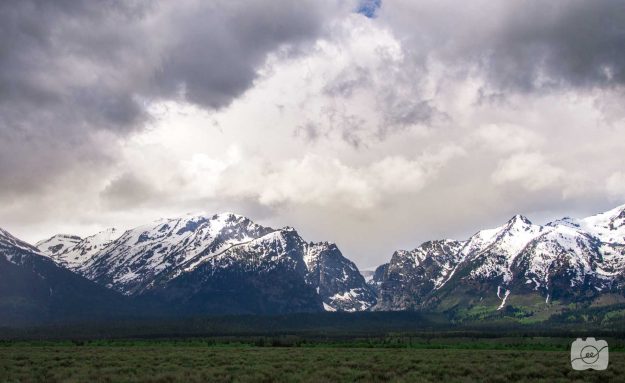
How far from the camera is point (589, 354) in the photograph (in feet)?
209

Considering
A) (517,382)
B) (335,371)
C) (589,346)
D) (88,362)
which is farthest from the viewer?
(88,362)

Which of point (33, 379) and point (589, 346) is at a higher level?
point (589, 346)

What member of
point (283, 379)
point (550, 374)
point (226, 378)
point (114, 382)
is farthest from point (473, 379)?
point (114, 382)

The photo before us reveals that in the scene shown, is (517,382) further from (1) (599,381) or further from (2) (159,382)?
(2) (159,382)

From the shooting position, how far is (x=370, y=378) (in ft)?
177

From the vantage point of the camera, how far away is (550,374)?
5500 centimetres

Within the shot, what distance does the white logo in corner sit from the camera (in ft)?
194

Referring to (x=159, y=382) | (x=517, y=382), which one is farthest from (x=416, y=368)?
(x=159, y=382)

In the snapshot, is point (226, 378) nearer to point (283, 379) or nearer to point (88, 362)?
point (283, 379)

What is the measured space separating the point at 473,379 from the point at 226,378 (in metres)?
22.5

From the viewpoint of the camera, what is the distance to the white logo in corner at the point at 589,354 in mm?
59281

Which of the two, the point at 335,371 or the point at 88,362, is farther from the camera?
the point at 88,362

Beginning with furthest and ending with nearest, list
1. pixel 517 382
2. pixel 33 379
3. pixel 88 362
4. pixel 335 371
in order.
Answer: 1. pixel 88 362
2. pixel 335 371
3. pixel 33 379
4. pixel 517 382

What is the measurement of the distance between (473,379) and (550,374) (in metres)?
8.32
